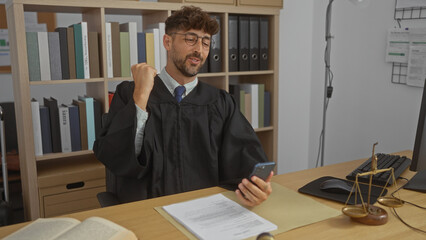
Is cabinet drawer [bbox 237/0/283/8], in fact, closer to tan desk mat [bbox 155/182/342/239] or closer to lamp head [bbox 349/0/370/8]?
lamp head [bbox 349/0/370/8]

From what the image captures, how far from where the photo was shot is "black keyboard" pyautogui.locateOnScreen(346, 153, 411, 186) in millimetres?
1632

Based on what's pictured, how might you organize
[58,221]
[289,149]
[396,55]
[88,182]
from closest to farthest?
[58,221] < [88,182] < [396,55] < [289,149]

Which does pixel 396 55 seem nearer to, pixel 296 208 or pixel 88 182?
pixel 296 208

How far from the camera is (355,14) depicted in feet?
10.5

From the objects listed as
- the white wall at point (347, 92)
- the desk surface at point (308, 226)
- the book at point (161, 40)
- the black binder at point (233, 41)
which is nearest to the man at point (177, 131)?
the desk surface at point (308, 226)

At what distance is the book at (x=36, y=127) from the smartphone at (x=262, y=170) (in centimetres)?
157

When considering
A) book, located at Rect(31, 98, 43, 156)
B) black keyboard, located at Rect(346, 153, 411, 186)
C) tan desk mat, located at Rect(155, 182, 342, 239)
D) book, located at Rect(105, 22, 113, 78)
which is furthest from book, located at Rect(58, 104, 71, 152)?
black keyboard, located at Rect(346, 153, 411, 186)

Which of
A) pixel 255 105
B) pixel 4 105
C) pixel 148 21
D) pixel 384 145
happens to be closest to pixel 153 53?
pixel 148 21

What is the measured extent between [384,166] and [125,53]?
165 centimetres

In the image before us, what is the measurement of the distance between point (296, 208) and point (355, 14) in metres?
2.31

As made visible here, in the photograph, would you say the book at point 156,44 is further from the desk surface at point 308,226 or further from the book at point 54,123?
the desk surface at point 308,226

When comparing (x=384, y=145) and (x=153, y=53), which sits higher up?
(x=153, y=53)

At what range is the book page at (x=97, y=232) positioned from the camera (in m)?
1.04

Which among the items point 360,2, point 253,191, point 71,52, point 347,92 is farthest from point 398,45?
point 71,52
